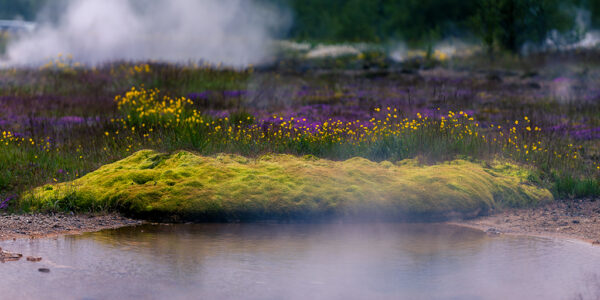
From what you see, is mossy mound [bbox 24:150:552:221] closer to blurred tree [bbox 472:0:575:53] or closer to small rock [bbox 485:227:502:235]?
small rock [bbox 485:227:502:235]

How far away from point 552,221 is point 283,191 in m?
3.16

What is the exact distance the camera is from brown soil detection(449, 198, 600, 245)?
24.5ft

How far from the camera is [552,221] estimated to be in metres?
7.93

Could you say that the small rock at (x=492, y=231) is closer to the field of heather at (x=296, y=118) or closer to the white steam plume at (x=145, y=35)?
the field of heather at (x=296, y=118)

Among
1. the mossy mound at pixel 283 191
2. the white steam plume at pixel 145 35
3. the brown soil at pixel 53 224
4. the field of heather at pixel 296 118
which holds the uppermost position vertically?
the white steam plume at pixel 145 35

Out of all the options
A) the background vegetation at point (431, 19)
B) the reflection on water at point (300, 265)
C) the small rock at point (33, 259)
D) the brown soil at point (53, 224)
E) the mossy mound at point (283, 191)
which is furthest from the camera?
the background vegetation at point (431, 19)

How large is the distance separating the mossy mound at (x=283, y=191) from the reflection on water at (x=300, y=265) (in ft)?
1.28

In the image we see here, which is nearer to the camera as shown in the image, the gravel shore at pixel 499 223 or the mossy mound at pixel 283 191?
the gravel shore at pixel 499 223

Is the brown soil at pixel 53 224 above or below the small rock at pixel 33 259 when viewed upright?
above

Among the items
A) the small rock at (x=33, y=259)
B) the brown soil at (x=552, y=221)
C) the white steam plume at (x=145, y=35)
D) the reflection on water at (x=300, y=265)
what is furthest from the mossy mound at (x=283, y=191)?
the white steam plume at (x=145, y=35)

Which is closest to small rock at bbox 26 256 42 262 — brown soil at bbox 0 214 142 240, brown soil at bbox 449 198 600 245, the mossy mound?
brown soil at bbox 0 214 142 240

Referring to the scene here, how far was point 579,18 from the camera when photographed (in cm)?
4372

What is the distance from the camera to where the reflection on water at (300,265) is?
530 centimetres

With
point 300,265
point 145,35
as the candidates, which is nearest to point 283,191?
point 300,265
